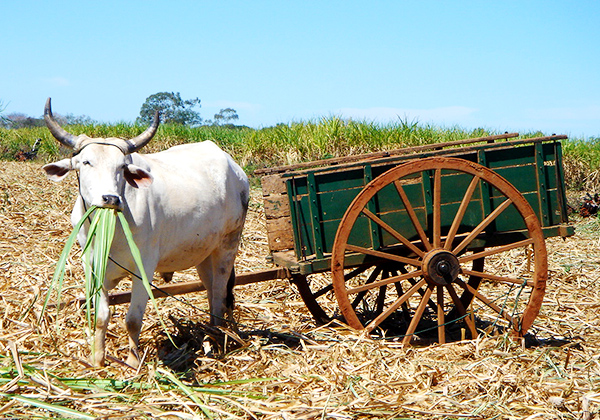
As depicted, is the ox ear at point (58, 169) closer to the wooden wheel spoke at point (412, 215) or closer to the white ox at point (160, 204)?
the white ox at point (160, 204)

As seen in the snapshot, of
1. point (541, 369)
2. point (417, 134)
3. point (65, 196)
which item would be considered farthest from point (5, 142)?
point (541, 369)

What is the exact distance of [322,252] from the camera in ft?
14.9

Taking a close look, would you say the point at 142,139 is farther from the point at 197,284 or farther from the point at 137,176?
the point at 197,284

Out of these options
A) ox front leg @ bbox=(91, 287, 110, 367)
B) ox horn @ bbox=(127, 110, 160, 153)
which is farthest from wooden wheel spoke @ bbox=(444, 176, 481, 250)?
ox front leg @ bbox=(91, 287, 110, 367)

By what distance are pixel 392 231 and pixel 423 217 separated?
1.08 feet

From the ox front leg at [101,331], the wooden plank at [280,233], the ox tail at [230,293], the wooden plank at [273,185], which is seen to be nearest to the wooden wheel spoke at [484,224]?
the wooden plank at [280,233]

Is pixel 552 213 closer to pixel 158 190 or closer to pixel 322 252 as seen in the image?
pixel 322 252

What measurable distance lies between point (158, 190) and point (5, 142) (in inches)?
580

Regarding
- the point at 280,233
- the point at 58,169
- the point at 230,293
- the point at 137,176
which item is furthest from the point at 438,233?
the point at 58,169

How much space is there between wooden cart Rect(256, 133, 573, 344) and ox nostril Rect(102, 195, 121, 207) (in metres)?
1.37

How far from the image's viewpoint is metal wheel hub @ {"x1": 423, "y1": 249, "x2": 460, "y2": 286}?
4.40 metres

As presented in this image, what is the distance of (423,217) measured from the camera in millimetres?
4590

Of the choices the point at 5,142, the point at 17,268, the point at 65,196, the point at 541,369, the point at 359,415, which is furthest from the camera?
the point at 5,142

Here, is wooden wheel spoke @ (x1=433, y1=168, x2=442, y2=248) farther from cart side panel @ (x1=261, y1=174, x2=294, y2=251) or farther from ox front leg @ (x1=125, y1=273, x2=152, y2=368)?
ox front leg @ (x1=125, y1=273, x2=152, y2=368)
